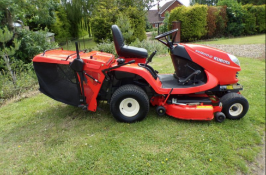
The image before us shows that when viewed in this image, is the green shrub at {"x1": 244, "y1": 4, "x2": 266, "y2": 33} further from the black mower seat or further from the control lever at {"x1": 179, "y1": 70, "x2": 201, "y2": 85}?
the black mower seat

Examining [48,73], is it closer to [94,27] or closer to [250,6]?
[94,27]

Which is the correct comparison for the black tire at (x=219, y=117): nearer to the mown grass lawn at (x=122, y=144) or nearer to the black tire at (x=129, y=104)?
the mown grass lawn at (x=122, y=144)

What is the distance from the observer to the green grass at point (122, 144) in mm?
2166

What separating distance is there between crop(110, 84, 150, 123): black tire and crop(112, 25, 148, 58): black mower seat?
60 centimetres

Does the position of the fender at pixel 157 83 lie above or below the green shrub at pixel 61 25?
below

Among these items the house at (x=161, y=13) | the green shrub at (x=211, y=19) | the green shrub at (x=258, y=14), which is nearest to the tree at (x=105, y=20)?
the green shrub at (x=211, y=19)

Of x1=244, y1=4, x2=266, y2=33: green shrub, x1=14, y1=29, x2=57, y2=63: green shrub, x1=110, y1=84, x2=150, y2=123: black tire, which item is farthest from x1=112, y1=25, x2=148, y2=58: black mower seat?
x1=244, y1=4, x2=266, y2=33: green shrub

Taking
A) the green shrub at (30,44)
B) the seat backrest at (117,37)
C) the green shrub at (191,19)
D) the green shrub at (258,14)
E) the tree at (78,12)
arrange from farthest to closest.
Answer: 1. the tree at (78,12)
2. the green shrub at (258,14)
3. the green shrub at (191,19)
4. the green shrub at (30,44)
5. the seat backrest at (117,37)

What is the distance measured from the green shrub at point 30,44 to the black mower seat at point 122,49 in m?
5.71

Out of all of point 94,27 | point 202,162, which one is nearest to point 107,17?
point 94,27

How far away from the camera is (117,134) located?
276 cm

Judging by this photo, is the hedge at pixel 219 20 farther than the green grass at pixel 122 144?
Yes

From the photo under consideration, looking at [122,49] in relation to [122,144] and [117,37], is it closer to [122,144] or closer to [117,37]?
[117,37]

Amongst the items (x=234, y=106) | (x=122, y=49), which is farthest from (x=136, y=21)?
(x=234, y=106)
